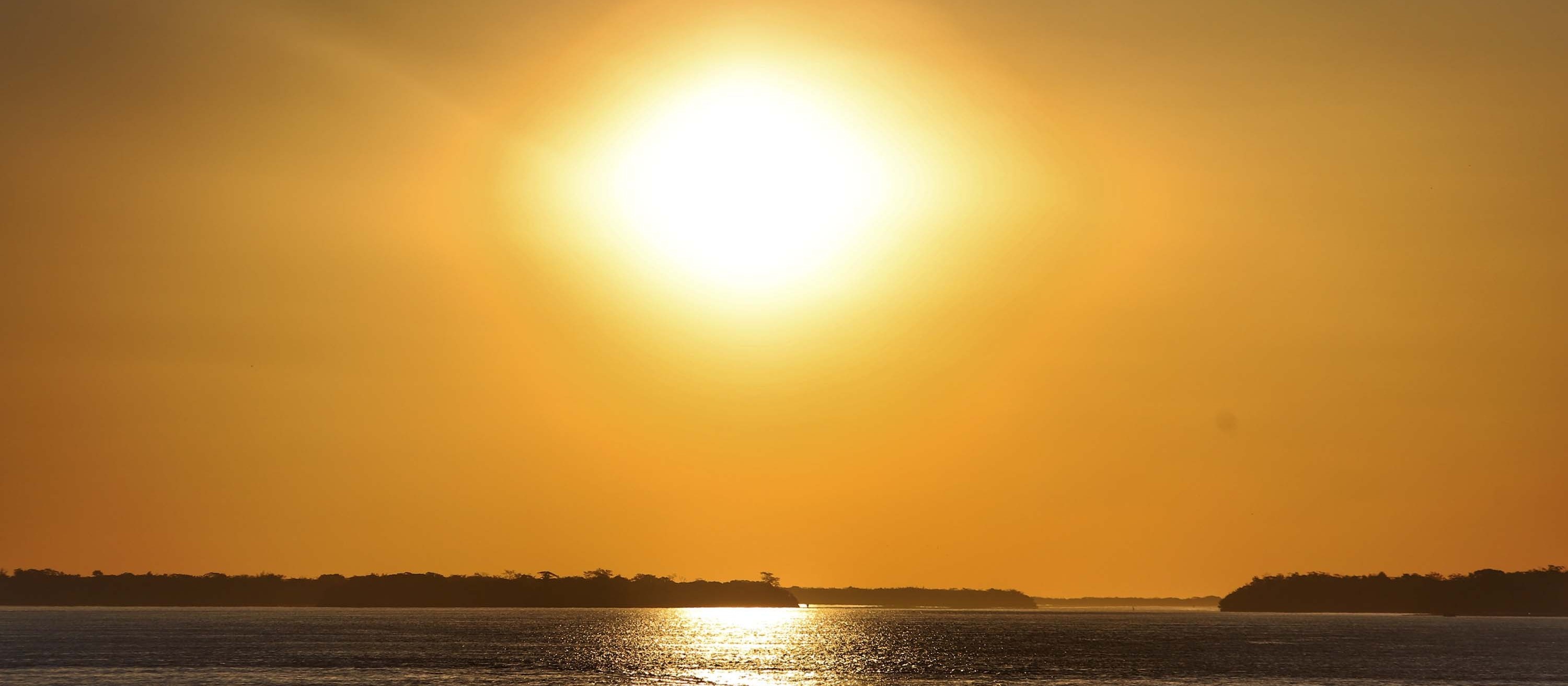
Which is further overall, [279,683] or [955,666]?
[955,666]

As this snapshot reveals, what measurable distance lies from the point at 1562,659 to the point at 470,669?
5132 inches

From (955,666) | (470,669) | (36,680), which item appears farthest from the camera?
(955,666)

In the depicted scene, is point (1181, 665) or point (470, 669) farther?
point (1181, 665)

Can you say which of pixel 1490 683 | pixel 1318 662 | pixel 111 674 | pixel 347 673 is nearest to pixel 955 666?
pixel 1318 662

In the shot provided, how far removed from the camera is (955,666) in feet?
550

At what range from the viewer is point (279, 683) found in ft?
413

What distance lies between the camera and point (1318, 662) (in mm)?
170750

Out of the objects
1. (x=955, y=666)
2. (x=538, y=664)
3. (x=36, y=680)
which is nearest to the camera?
(x=36, y=680)

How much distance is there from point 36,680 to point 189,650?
2134 inches

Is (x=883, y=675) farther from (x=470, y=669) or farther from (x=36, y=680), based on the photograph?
(x=36, y=680)

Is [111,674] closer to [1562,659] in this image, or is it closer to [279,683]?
[279,683]

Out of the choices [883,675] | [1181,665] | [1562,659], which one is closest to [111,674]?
[883,675]

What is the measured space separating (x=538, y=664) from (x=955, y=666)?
4747 centimetres

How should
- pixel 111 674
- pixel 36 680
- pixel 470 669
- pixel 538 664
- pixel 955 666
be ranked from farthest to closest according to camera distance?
pixel 955 666, pixel 538 664, pixel 470 669, pixel 111 674, pixel 36 680
